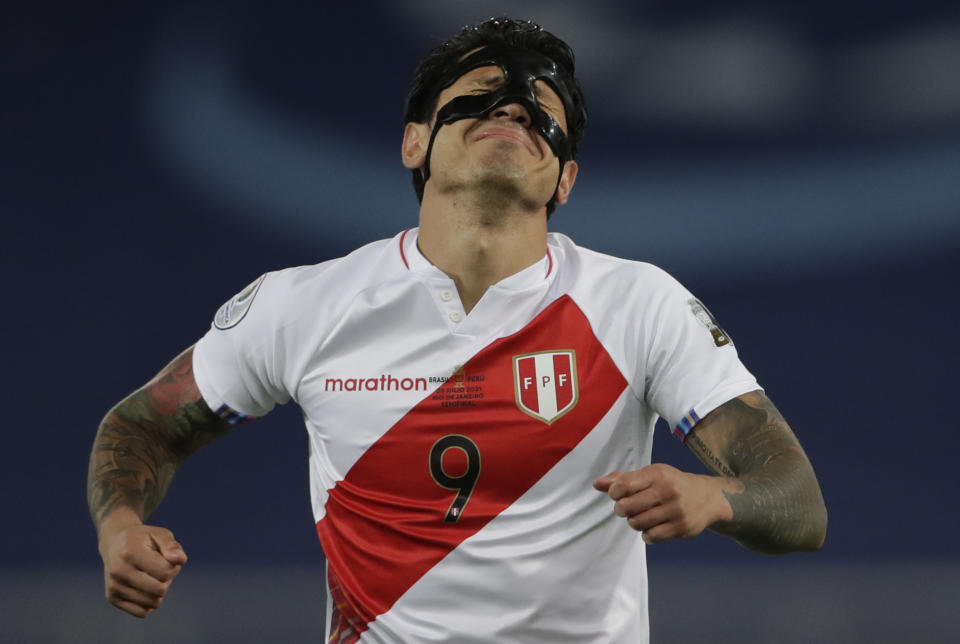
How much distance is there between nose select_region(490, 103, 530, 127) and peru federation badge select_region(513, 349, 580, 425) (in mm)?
390

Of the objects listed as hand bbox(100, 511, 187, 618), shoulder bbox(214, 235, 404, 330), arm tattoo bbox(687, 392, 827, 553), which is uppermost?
shoulder bbox(214, 235, 404, 330)

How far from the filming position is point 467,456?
1.41m

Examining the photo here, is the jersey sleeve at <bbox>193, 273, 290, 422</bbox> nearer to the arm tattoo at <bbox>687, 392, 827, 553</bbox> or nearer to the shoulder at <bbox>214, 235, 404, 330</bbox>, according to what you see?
the shoulder at <bbox>214, 235, 404, 330</bbox>

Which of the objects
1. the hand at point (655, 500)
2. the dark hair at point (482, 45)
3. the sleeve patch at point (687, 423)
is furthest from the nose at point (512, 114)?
the hand at point (655, 500)

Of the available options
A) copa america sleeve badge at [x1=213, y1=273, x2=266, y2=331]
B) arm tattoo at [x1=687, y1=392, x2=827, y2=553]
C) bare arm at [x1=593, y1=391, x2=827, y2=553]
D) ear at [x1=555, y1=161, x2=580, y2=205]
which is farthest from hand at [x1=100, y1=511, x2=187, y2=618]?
ear at [x1=555, y1=161, x2=580, y2=205]

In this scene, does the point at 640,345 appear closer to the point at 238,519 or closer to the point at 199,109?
the point at 238,519

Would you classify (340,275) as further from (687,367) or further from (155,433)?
(687,367)

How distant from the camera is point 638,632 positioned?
1443mm

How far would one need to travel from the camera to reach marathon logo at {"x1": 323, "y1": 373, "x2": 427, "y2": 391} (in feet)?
4.82

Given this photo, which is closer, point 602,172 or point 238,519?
point 238,519

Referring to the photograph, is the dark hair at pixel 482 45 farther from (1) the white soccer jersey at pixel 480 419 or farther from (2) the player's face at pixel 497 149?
(1) the white soccer jersey at pixel 480 419

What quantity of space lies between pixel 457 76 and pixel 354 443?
63cm

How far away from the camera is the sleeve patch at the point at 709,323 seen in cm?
Answer: 141

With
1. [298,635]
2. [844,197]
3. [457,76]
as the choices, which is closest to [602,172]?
[844,197]
